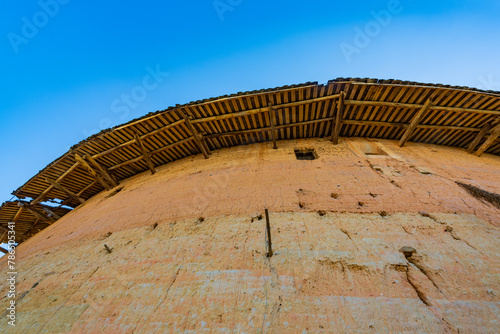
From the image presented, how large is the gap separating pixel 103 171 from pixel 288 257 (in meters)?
7.48

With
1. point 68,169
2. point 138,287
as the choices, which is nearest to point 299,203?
point 138,287

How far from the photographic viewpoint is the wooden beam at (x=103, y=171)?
723cm

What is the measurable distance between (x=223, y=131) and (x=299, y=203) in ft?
12.4

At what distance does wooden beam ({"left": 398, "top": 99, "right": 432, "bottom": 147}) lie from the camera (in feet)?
19.5

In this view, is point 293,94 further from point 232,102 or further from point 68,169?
point 68,169

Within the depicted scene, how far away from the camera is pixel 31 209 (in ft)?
25.8

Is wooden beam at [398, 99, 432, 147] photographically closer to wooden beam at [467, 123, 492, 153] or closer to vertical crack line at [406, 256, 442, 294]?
wooden beam at [467, 123, 492, 153]

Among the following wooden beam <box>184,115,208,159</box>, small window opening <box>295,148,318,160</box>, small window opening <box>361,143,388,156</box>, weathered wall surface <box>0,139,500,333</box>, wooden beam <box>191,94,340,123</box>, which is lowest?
small window opening <box>361,143,388,156</box>

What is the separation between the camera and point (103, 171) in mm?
7676

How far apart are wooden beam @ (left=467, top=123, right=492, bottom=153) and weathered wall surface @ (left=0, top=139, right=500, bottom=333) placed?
1.34m

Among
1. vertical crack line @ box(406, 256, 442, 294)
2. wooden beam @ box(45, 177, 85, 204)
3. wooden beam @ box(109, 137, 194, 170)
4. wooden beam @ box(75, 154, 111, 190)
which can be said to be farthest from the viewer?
wooden beam @ box(45, 177, 85, 204)

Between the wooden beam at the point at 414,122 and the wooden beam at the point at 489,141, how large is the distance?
2209 millimetres

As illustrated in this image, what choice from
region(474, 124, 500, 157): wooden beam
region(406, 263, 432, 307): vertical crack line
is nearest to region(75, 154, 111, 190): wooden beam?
region(406, 263, 432, 307): vertical crack line

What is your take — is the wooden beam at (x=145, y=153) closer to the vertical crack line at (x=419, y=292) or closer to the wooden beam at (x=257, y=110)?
the wooden beam at (x=257, y=110)
